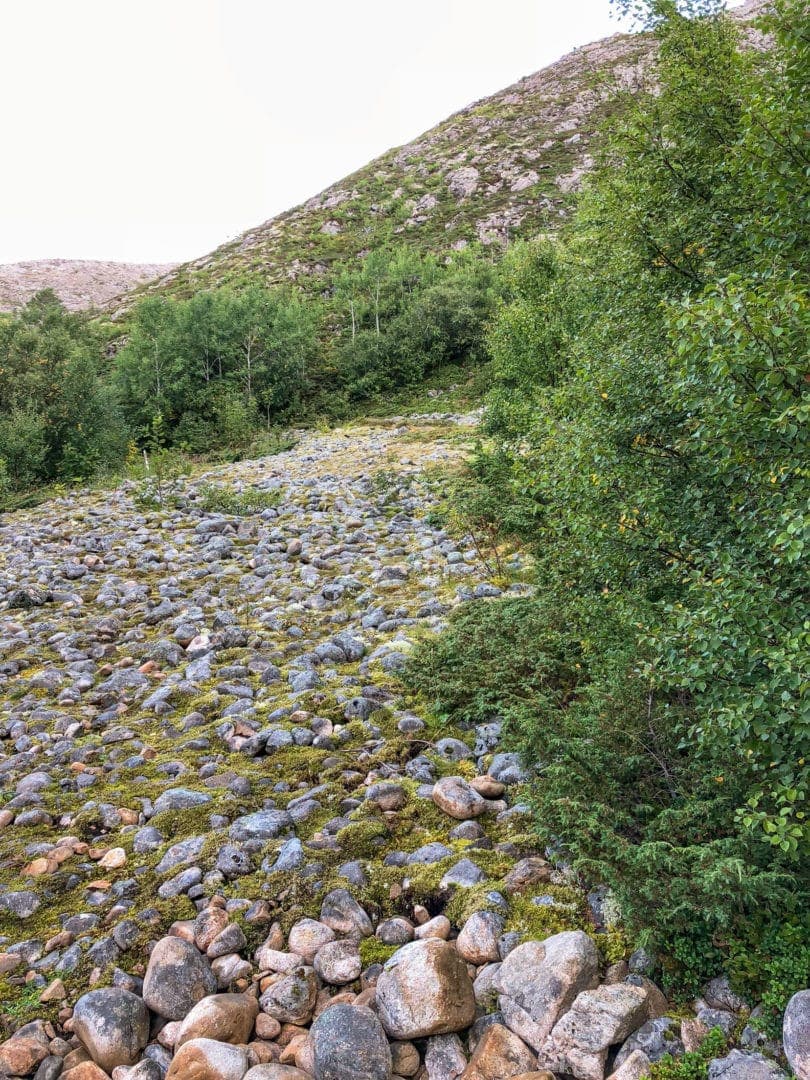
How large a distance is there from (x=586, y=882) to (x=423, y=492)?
12.0 m

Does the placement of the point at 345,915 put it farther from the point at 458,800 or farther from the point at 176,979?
the point at 458,800

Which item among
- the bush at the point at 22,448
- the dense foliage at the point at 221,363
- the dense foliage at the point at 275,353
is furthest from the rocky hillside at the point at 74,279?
the bush at the point at 22,448

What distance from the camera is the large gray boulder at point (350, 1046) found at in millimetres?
2982

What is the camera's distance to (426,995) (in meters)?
3.20

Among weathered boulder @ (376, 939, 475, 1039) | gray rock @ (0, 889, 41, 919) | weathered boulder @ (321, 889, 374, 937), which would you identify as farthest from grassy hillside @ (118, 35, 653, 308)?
weathered boulder @ (376, 939, 475, 1039)

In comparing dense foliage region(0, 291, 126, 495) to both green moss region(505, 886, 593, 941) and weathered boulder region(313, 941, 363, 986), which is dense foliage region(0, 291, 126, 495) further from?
green moss region(505, 886, 593, 941)

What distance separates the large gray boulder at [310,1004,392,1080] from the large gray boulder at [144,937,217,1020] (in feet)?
2.59

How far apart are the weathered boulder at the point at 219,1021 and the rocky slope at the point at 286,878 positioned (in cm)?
1

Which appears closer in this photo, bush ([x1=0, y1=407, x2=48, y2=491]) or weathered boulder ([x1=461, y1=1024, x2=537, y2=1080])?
weathered boulder ([x1=461, y1=1024, x2=537, y2=1080])

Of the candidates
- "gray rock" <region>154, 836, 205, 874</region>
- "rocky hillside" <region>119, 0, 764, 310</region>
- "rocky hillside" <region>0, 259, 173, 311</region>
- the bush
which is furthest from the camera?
"rocky hillside" <region>0, 259, 173, 311</region>

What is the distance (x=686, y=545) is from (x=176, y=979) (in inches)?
159

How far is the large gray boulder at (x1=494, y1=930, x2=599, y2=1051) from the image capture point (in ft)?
10.1

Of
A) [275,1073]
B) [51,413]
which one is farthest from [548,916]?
[51,413]

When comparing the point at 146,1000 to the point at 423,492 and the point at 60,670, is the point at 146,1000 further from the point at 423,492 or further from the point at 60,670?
the point at 423,492
